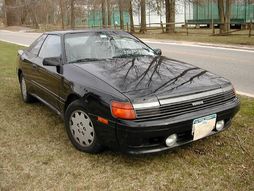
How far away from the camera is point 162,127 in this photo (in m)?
3.28

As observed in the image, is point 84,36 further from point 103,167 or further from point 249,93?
point 249,93

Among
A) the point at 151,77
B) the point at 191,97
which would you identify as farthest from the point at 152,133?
Result: the point at 151,77

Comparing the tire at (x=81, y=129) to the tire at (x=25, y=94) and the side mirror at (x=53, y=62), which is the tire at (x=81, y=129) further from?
the tire at (x=25, y=94)

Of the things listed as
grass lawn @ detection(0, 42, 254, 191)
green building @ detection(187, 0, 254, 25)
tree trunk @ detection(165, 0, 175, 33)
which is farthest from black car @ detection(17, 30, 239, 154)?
green building @ detection(187, 0, 254, 25)

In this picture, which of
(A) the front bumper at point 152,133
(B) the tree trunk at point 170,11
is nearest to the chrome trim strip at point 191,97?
(A) the front bumper at point 152,133

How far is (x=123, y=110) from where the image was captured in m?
3.29

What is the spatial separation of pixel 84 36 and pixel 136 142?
208 centimetres

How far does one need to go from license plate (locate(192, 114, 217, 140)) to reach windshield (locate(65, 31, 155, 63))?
5.20 feet

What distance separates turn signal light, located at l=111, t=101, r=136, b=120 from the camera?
3271 millimetres

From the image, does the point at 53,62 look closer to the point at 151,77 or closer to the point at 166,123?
the point at 151,77

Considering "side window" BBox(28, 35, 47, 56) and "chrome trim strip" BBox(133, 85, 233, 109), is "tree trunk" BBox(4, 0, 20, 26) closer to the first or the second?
"side window" BBox(28, 35, 47, 56)

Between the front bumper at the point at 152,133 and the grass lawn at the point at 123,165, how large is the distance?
0.28m

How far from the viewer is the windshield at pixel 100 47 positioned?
14.8 feet

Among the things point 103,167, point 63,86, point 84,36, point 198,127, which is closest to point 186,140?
point 198,127
